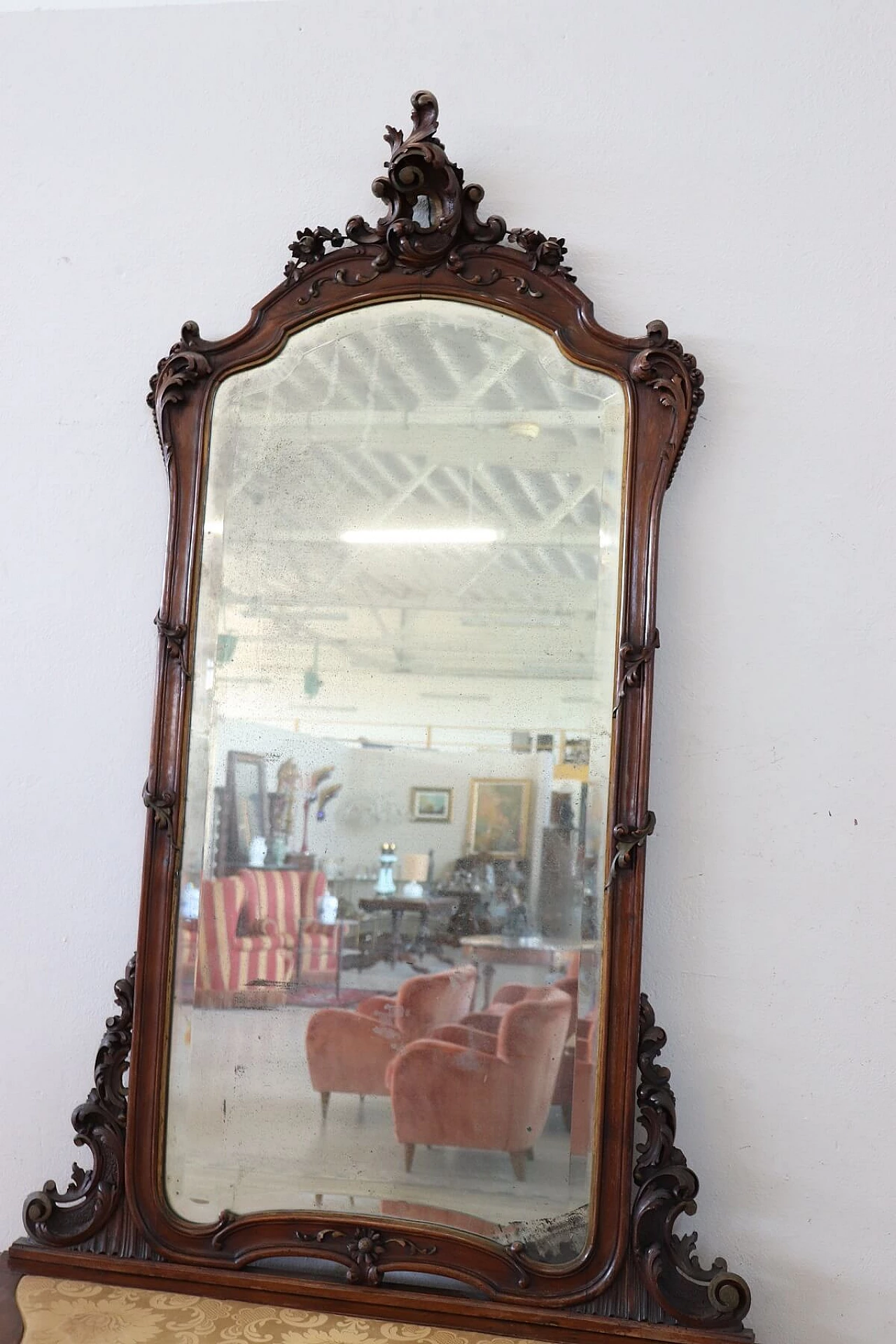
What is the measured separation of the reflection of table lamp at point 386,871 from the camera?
1.58 m

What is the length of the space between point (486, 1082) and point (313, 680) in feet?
2.06

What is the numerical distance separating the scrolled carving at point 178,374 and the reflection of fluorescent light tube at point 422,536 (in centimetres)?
34

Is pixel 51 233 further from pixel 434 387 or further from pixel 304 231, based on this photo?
pixel 434 387

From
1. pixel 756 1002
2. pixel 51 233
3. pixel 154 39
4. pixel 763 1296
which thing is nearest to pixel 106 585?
pixel 51 233

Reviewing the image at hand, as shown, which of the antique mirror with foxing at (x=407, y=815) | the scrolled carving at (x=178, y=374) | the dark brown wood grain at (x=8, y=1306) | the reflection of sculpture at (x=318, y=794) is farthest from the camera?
the scrolled carving at (x=178, y=374)

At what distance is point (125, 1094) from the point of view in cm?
162

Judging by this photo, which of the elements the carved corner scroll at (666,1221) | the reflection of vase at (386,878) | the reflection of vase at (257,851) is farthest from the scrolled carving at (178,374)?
the carved corner scroll at (666,1221)

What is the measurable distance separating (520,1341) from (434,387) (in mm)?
1332

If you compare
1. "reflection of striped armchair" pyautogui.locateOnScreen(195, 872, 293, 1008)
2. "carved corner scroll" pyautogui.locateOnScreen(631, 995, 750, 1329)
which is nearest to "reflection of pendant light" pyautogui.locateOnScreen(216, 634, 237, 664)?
"reflection of striped armchair" pyautogui.locateOnScreen(195, 872, 293, 1008)

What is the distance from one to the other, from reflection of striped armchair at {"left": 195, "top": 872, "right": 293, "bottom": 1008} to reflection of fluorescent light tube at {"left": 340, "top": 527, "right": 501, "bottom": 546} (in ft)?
1.76

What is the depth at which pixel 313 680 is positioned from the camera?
1640 mm

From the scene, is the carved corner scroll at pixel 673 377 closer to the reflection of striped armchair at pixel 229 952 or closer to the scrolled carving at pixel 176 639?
the scrolled carving at pixel 176 639

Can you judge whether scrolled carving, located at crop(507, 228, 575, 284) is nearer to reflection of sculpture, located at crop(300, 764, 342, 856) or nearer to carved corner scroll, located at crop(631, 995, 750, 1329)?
reflection of sculpture, located at crop(300, 764, 342, 856)

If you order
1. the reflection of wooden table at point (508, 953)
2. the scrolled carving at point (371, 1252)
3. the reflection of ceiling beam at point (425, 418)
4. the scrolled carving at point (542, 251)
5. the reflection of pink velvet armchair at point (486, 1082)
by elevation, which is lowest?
the scrolled carving at point (371, 1252)
